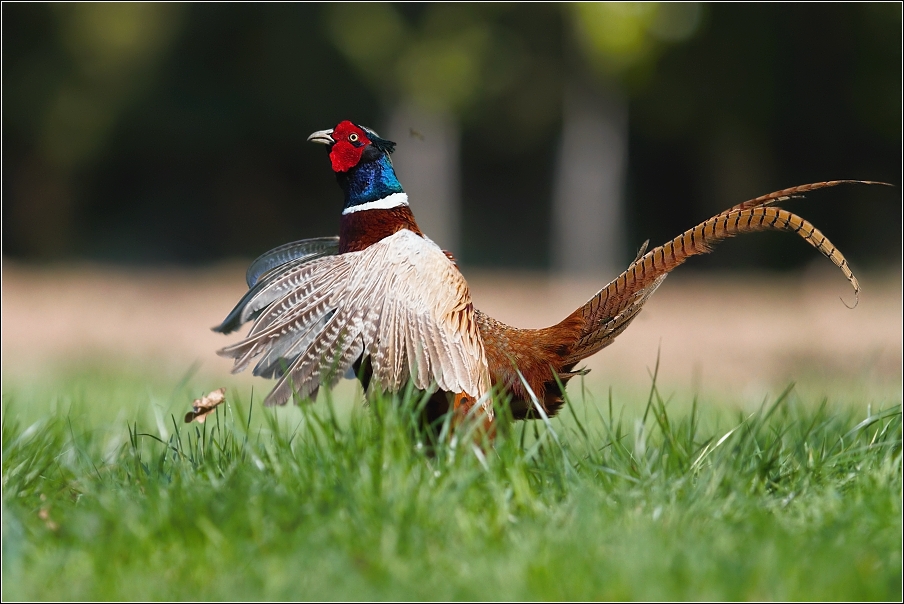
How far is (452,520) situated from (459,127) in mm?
12907

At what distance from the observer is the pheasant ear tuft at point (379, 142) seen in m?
3.61

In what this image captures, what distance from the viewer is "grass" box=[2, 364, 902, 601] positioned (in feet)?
6.91

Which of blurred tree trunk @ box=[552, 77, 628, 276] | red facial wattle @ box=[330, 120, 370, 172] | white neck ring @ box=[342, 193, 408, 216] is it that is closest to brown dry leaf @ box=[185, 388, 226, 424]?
white neck ring @ box=[342, 193, 408, 216]

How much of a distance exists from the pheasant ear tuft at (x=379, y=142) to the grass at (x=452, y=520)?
121 cm

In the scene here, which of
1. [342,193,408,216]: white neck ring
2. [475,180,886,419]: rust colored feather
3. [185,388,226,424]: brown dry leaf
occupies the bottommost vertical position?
[185,388,226,424]: brown dry leaf

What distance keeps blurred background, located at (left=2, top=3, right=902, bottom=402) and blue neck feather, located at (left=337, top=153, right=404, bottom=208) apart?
18.5 feet

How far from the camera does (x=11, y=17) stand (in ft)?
51.8

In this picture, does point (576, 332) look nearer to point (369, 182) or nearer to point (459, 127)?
point (369, 182)

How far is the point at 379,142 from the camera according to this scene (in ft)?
11.9

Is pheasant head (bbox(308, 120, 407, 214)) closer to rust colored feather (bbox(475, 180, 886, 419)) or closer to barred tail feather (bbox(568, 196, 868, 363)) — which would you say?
rust colored feather (bbox(475, 180, 886, 419))

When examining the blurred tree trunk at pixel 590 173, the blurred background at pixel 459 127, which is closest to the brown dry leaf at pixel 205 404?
the blurred background at pixel 459 127

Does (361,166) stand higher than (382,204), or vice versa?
(361,166)

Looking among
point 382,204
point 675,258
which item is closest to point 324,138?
point 382,204

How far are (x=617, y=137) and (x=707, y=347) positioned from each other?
4623 mm
